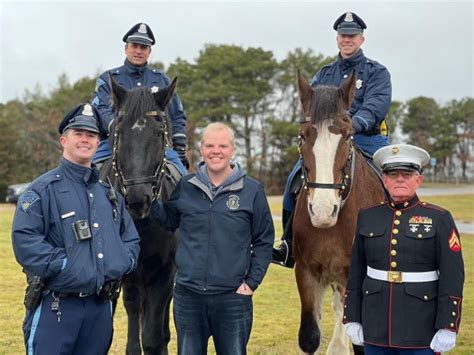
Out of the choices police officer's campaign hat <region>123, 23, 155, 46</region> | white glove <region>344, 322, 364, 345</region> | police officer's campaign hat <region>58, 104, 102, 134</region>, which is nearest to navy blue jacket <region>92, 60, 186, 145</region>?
police officer's campaign hat <region>123, 23, 155, 46</region>

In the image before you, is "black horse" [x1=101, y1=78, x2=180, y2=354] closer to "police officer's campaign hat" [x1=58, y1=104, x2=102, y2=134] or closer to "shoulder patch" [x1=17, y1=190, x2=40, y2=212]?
"police officer's campaign hat" [x1=58, y1=104, x2=102, y2=134]

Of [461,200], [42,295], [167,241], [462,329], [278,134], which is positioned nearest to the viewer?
[42,295]

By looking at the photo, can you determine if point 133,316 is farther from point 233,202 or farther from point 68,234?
point 68,234

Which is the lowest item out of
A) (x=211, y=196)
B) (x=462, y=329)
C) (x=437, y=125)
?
(x=462, y=329)

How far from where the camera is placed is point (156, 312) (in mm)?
5426

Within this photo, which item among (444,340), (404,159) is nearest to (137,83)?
(404,159)

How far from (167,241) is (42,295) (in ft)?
6.46

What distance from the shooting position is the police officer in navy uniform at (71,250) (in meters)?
3.51

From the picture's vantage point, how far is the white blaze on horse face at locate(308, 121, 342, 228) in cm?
445

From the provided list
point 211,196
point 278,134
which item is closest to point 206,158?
point 211,196

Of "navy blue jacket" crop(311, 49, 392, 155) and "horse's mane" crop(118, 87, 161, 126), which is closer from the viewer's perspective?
"horse's mane" crop(118, 87, 161, 126)

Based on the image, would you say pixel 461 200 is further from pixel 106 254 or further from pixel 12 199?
pixel 106 254

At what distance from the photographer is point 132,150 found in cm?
467

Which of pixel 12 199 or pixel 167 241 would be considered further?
pixel 12 199
